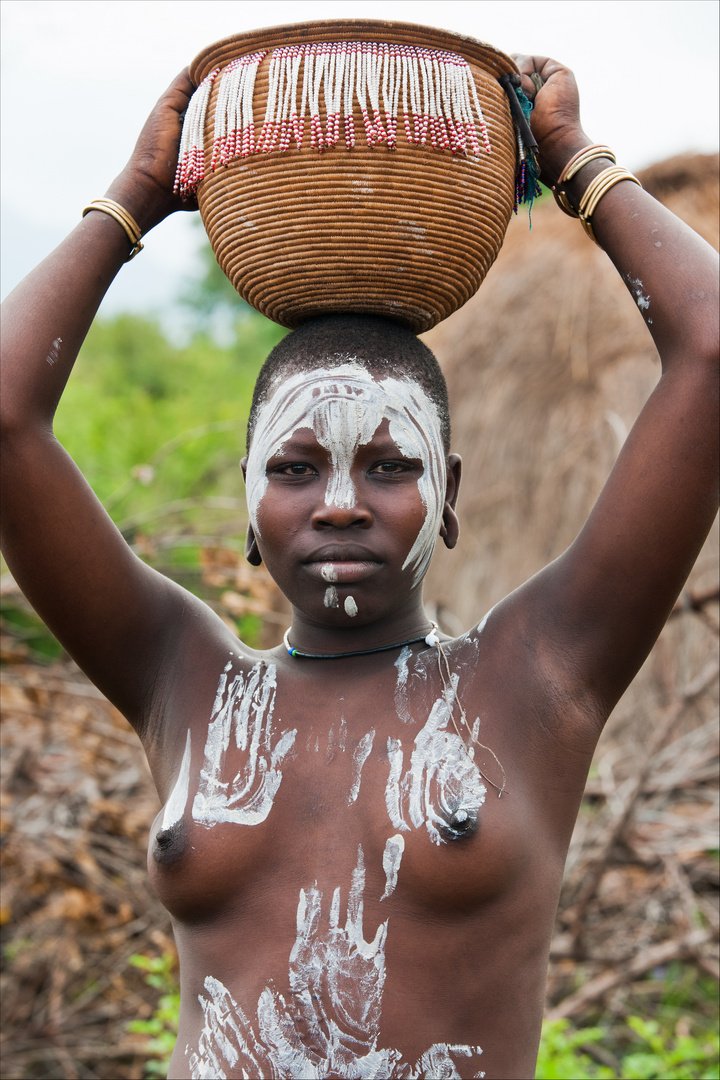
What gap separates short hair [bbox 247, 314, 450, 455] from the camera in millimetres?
2004

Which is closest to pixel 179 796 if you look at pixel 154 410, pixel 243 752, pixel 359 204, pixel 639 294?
pixel 243 752

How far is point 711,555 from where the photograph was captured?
6344 millimetres

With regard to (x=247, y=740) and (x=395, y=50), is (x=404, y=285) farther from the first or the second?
(x=247, y=740)

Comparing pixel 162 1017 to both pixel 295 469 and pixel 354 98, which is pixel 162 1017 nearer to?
pixel 295 469

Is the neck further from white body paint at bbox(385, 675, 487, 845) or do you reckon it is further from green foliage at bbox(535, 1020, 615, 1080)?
green foliage at bbox(535, 1020, 615, 1080)

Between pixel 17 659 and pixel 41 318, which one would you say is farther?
pixel 17 659

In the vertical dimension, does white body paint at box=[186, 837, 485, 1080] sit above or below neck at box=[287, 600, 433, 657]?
below

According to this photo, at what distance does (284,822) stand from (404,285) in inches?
38.8

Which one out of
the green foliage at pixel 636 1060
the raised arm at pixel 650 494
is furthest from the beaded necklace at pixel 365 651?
the green foliage at pixel 636 1060

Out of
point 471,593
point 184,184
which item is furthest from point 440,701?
point 471,593

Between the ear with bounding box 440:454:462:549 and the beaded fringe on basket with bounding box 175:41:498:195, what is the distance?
60 cm

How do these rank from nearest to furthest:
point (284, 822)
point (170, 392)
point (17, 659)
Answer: point (284, 822) → point (17, 659) → point (170, 392)

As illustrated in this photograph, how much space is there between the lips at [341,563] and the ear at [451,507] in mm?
266

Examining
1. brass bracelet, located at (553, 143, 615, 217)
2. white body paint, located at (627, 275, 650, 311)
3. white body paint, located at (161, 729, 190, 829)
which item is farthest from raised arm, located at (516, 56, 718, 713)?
white body paint, located at (161, 729, 190, 829)
